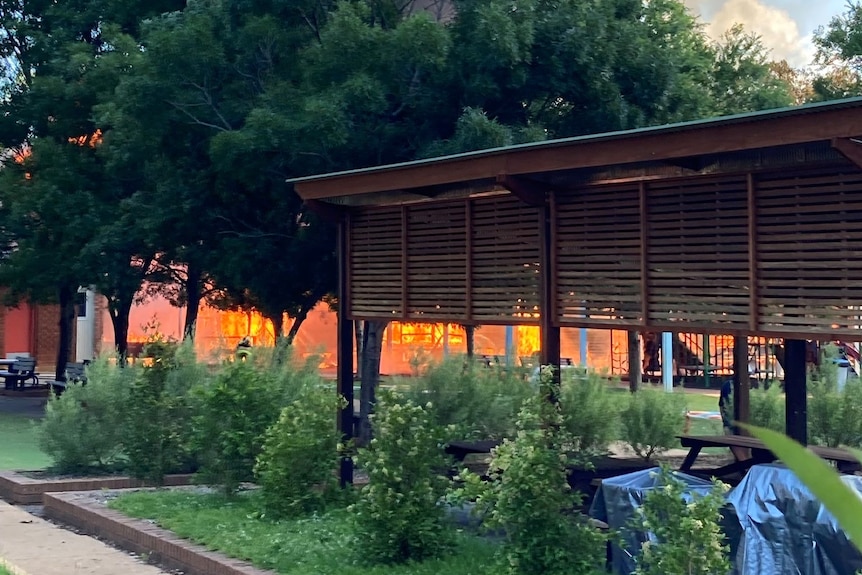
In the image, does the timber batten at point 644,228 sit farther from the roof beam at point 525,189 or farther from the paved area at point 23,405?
the paved area at point 23,405

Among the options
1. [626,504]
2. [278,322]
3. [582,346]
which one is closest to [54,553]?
[626,504]

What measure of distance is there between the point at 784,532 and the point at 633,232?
2331 millimetres

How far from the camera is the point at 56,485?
10953 millimetres

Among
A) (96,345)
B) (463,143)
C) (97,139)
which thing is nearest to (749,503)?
(463,143)

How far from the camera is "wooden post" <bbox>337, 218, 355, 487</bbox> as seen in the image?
998 centimetres

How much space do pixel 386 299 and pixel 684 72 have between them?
778 cm

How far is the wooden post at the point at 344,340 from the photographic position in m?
9.98

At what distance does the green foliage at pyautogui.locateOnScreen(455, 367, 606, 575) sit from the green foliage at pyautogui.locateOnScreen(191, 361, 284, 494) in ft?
11.0

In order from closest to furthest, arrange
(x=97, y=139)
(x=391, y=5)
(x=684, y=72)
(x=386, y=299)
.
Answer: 1. (x=386, y=299)
2. (x=391, y=5)
3. (x=684, y=72)
4. (x=97, y=139)

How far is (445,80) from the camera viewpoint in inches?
516

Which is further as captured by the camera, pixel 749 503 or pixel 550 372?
pixel 550 372

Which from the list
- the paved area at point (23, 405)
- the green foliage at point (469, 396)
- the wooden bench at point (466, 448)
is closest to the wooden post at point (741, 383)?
the green foliage at point (469, 396)

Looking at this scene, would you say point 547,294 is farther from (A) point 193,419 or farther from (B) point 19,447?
(B) point 19,447

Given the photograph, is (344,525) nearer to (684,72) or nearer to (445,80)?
(445,80)
